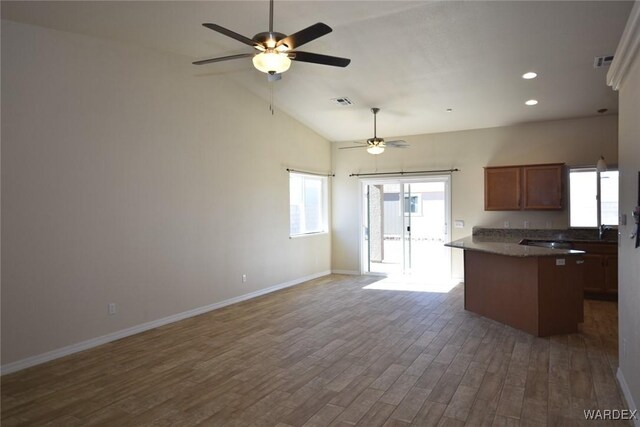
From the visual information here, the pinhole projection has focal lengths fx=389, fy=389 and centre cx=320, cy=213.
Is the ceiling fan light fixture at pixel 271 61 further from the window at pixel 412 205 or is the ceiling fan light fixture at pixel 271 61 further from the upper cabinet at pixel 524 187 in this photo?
the window at pixel 412 205

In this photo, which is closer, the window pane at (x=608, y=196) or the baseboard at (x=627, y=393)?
the baseboard at (x=627, y=393)

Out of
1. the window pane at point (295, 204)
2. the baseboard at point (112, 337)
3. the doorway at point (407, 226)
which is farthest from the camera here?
the doorway at point (407, 226)

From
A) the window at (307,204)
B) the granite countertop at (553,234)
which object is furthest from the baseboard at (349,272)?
the granite countertop at (553,234)

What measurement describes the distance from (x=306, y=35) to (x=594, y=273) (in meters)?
5.92

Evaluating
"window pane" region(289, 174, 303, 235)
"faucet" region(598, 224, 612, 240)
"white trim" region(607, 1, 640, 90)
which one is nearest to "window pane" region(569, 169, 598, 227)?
"faucet" region(598, 224, 612, 240)

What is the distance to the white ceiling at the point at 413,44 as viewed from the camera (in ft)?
12.1

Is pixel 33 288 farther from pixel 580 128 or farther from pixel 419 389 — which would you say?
pixel 580 128

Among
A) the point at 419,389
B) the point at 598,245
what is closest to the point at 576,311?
the point at 598,245

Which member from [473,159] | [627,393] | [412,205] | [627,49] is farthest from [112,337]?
[473,159]

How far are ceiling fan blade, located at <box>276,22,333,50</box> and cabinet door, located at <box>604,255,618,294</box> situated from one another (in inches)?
227

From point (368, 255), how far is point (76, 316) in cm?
578

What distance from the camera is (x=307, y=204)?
812 cm

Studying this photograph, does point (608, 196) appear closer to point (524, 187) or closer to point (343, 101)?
point (524, 187)

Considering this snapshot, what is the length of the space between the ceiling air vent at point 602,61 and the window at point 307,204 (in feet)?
16.0
